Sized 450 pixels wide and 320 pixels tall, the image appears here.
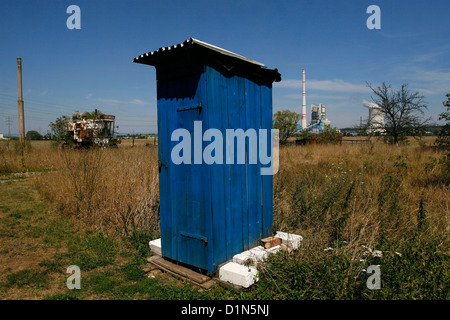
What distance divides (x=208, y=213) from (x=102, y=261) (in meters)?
1.79

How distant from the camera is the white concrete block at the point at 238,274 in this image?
2.87m

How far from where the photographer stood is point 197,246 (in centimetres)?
328

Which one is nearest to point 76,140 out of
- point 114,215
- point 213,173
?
point 114,215

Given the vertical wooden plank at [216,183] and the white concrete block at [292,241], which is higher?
the vertical wooden plank at [216,183]

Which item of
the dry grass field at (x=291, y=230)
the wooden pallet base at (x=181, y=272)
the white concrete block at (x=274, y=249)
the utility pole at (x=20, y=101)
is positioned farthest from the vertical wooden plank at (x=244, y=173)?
the utility pole at (x=20, y=101)

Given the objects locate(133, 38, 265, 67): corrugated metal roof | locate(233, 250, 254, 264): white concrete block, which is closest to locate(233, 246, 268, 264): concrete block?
locate(233, 250, 254, 264): white concrete block

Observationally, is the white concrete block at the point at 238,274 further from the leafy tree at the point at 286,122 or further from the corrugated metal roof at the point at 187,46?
the leafy tree at the point at 286,122

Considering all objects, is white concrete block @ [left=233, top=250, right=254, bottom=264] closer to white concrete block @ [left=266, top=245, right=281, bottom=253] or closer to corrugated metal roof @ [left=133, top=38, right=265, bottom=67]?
white concrete block @ [left=266, top=245, right=281, bottom=253]

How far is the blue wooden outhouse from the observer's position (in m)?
3.14

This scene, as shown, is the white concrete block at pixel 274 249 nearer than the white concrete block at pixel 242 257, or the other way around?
the white concrete block at pixel 242 257

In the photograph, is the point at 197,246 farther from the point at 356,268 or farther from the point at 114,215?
the point at 114,215

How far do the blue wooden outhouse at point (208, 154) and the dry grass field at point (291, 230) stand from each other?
54 cm

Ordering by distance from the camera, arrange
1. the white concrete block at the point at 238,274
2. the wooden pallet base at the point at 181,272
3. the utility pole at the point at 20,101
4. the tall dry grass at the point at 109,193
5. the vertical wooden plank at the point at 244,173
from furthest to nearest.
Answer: the utility pole at the point at 20,101 → the tall dry grass at the point at 109,193 → the vertical wooden plank at the point at 244,173 → the wooden pallet base at the point at 181,272 → the white concrete block at the point at 238,274

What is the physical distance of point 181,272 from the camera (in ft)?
11.0
